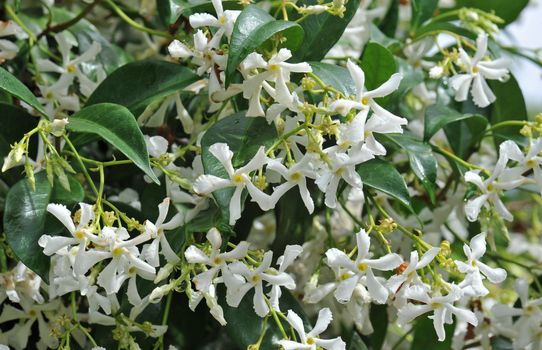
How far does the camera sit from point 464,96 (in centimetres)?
85

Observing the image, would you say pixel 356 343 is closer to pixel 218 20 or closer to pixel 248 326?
pixel 248 326

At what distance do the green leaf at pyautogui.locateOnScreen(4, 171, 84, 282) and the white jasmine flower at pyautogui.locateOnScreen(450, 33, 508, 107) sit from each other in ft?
1.27

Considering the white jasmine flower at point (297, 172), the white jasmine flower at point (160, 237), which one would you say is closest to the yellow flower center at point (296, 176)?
the white jasmine flower at point (297, 172)

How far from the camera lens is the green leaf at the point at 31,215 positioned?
26.9 inches

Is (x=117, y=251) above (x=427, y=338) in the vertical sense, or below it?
above

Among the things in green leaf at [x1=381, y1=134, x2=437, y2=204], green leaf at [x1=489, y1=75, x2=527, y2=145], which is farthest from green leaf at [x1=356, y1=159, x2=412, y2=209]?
green leaf at [x1=489, y1=75, x2=527, y2=145]

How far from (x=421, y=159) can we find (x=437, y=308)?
5.8 inches

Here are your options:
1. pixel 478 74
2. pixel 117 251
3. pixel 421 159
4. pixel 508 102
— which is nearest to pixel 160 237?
pixel 117 251

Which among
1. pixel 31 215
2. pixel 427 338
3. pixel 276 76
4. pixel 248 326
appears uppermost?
pixel 276 76

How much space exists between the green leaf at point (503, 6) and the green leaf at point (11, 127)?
1.82 ft

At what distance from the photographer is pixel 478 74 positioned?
857mm

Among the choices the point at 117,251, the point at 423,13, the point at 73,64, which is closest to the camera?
the point at 117,251

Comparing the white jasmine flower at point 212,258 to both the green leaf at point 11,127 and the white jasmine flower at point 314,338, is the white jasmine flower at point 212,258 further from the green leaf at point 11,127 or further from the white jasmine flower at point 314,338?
the green leaf at point 11,127

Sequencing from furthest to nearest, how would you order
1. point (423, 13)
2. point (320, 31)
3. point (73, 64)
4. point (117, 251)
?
point (423, 13), point (73, 64), point (320, 31), point (117, 251)
